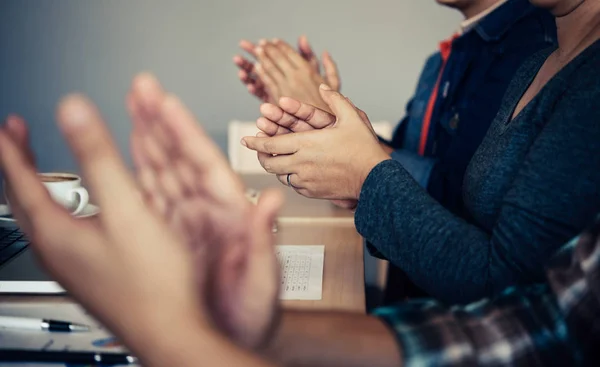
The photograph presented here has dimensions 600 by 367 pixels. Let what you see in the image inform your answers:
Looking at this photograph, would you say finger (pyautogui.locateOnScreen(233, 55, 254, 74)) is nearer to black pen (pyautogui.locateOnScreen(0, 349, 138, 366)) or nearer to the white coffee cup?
the white coffee cup

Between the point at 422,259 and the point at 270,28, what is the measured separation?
180cm

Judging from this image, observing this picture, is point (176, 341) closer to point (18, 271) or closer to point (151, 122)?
point (151, 122)

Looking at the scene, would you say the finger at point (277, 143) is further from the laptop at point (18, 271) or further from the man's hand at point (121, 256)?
the man's hand at point (121, 256)

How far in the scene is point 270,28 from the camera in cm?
230

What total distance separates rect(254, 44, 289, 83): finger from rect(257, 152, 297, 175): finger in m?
0.46

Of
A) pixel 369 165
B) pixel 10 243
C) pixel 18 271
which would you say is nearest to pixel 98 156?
pixel 369 165

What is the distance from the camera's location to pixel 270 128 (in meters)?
0.80

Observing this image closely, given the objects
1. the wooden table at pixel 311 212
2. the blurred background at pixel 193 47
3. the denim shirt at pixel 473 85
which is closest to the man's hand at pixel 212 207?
the wooden table at pixel 311 212

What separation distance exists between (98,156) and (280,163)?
0.51m

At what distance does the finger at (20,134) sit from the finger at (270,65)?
91cm

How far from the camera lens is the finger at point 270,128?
79 centimetres

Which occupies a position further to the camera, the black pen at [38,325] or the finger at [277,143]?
the finger at [277,143]

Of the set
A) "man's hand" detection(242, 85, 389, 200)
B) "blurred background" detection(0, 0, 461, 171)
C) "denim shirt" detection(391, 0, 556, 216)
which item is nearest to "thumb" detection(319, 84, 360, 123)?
"man's hand" detection(242, 85, 389, 200)

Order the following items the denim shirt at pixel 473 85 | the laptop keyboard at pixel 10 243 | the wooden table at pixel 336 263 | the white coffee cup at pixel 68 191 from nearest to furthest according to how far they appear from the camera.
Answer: the wooden table at pixel 336 263 → the laptop keyboard at pixel 10 243 → the white coffee cup at pixel 68 191 → the denim shirt at pixel 473 85
